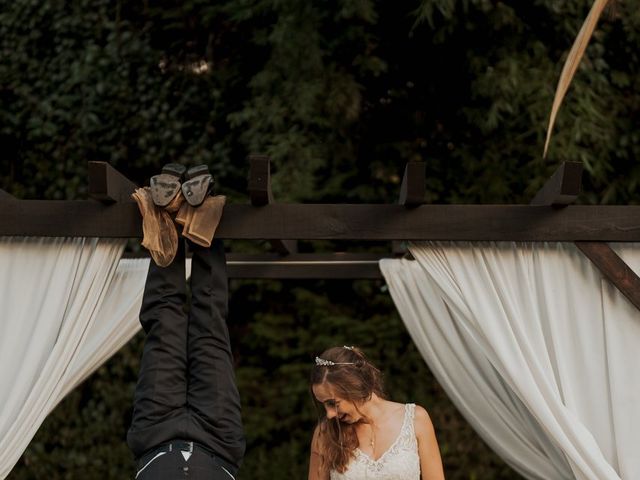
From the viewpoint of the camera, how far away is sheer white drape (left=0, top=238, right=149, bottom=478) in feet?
11.2

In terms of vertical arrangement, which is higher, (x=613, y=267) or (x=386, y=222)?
(x=386, y=222)

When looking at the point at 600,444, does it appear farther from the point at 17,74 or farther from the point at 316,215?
the point at 17,74

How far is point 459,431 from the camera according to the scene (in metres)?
6.28

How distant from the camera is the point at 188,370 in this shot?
3457mm

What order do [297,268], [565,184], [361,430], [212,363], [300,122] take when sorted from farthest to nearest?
[300,122] < [297,268] < [361,430] < [212,363] < [565,184]

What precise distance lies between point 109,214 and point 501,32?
351cm

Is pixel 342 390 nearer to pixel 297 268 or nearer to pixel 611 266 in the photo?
pixel 611 266

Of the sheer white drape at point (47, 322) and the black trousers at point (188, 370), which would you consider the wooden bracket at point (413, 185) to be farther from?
the sheer white drape at point (47, 322)

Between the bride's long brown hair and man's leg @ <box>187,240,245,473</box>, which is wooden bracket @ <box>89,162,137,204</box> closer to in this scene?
man's leg @ <box>187,240,245,473</box>

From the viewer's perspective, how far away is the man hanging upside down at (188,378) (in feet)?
10.8

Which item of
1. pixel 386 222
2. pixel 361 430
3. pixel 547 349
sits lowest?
pixel 361 430

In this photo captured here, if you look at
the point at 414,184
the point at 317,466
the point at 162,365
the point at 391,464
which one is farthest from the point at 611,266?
the point at 162,365

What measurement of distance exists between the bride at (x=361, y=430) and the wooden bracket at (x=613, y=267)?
79 cm

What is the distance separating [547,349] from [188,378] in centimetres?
123
